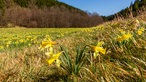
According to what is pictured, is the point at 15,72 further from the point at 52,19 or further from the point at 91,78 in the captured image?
the point at 52,19

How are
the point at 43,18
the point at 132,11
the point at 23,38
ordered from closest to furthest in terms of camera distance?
the point at 23,38 → the point at 132,11 → the point at 43,18

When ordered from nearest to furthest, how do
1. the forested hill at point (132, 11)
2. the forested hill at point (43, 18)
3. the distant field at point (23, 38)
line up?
the forested hill at point (132, 11)
the distant field at point (23, 38)
the forested hill at point (43, 18)

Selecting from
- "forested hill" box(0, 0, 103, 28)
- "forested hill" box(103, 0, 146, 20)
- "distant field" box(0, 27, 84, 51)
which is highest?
"forested hill" box(103, 0, 146, 20)

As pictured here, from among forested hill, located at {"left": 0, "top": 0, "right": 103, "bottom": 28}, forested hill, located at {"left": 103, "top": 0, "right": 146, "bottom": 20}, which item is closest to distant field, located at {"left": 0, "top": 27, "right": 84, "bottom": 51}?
forested hill, located at {"left": 103, "top": 0, "right": 146, "bottom": 20}

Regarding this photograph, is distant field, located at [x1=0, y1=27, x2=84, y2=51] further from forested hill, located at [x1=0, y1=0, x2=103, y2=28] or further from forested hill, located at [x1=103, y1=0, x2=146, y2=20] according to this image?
forested hill, located at [x1=0, y1=0, x2=103, y2=28]

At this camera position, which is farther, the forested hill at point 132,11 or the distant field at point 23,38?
the distant field at point 23,38

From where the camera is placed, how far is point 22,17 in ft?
205

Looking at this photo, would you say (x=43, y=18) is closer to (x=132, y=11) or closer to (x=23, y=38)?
(x=23, y=38)

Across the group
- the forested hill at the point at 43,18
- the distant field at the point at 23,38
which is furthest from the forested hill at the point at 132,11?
the forested hill at the point at 43,18

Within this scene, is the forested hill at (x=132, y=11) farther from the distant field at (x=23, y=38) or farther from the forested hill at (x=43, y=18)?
the forested hill at (x=43, y=18)

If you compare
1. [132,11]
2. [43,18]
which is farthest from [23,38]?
[43,18]

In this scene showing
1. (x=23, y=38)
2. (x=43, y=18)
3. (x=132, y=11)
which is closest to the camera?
(x=23, y=38)

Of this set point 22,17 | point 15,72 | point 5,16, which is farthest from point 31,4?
point 15,72

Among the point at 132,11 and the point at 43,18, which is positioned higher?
the point at 132,11
